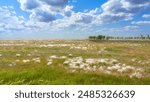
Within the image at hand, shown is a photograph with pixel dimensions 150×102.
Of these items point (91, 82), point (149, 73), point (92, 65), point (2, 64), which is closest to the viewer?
point (91, 82)

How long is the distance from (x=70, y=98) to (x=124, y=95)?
199 cm

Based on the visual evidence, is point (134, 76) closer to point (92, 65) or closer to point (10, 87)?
point (92, 65)

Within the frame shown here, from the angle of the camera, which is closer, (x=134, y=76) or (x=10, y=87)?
(x=10, y=87)

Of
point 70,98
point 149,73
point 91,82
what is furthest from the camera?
point 149,73

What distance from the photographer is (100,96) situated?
11133mm

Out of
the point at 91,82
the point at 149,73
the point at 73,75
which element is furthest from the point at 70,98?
the point at 149,73

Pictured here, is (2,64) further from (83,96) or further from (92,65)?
(83,96)

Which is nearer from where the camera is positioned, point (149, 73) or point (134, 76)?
point (134, 76)

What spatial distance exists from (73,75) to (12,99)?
7.12 metres

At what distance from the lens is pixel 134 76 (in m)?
18.2

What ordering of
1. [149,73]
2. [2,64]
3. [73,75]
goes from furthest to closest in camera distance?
1. [2,64]
2. [149,73]
3. [73,75]

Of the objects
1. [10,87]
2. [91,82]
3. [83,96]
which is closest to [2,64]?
[91,82]

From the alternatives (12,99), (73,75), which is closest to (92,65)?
(73,75)

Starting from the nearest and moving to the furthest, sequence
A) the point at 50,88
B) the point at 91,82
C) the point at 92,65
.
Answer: the point at 50,88
the point at 91,82
the point at 92,65
